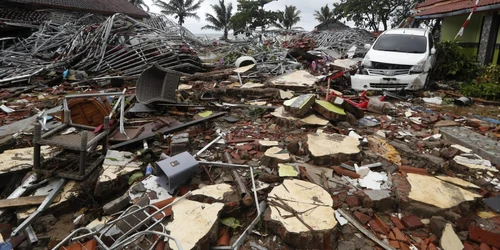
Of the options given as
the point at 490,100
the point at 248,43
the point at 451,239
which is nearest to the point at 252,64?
the point at 248,43

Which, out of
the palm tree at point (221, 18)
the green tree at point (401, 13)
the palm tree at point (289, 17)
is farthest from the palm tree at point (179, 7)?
the green tree at point (401, 13)

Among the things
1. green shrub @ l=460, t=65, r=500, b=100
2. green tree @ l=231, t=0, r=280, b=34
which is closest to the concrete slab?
green shrub @ l=460, t=65, r=500, b=100

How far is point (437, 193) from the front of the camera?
126 inches

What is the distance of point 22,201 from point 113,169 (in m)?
0.94

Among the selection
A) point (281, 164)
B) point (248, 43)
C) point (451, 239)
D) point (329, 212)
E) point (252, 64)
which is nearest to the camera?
point (451, 239)

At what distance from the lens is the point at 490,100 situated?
7750 millimetres

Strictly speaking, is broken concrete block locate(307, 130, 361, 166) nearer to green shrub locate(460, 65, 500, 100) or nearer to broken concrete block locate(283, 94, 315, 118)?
broken concrete block locate(283, 94, 315, 118)

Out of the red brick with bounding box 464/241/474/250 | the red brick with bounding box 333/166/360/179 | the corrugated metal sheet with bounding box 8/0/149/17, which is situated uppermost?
the corrugated metal sheet with bounding box 8/0/149/17

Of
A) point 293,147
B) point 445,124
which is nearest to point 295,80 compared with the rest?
point 445,124

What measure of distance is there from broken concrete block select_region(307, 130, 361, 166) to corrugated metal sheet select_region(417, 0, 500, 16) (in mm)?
9100

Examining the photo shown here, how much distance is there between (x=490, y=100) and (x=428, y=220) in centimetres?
687

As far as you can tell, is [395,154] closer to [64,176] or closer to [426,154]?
[426,154]

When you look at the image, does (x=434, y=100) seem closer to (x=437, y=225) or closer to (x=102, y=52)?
(x=437, y=225)

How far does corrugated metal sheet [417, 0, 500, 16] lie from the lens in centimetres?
1013
